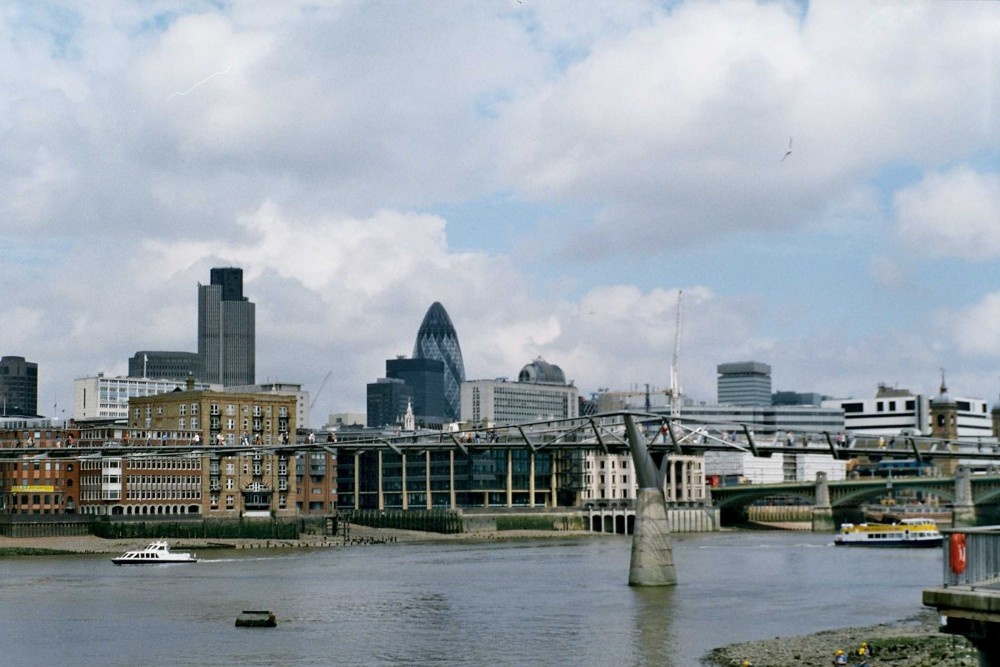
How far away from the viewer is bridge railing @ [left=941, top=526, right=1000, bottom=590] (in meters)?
27.2

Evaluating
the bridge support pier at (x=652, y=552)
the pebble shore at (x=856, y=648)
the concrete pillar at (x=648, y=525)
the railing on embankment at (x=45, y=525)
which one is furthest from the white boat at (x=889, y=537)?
the pebble shore at (x=856, y=648)

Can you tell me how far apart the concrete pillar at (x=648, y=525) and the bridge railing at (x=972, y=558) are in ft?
224

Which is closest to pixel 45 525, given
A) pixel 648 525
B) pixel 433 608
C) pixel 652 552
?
pixel 433 608

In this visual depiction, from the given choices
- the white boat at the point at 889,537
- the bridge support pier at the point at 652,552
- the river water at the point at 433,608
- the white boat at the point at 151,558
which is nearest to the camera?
the river water at the point at 433,608

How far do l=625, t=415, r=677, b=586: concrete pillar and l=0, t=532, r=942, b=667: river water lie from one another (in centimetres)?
173

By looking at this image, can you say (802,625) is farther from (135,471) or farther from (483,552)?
(135,471)

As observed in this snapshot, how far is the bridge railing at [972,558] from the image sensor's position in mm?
27234

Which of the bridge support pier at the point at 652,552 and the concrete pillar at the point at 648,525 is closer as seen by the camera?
the concrete pillar at the point at 648,525

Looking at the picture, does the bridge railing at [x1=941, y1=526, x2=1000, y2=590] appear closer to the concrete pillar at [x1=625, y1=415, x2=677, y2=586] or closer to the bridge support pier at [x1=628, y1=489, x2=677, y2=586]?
the concrete pillar at [x1=625, y1=415, x2=677, y2=586]

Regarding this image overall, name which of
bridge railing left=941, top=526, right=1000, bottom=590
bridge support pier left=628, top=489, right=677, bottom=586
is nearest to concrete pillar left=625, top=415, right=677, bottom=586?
bridge support pier left=628, top=489, right=677, bottom=586

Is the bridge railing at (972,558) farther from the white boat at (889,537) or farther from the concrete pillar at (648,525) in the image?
the white boat at (889,537)

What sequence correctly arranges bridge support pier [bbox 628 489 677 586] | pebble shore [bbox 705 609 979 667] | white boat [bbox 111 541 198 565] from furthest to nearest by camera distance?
white boat [bbox 111 541 198 565] → bridge support pier [bbox 628 489 677 586] → pebble shore [bbox 705 609 979 667]

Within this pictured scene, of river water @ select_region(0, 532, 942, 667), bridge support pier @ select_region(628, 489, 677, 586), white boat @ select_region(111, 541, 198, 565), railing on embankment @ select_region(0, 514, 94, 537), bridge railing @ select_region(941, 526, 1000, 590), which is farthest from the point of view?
railing on embankment @ select_region(0, 514, 94, 537)

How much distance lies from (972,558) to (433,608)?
67.3 metres
